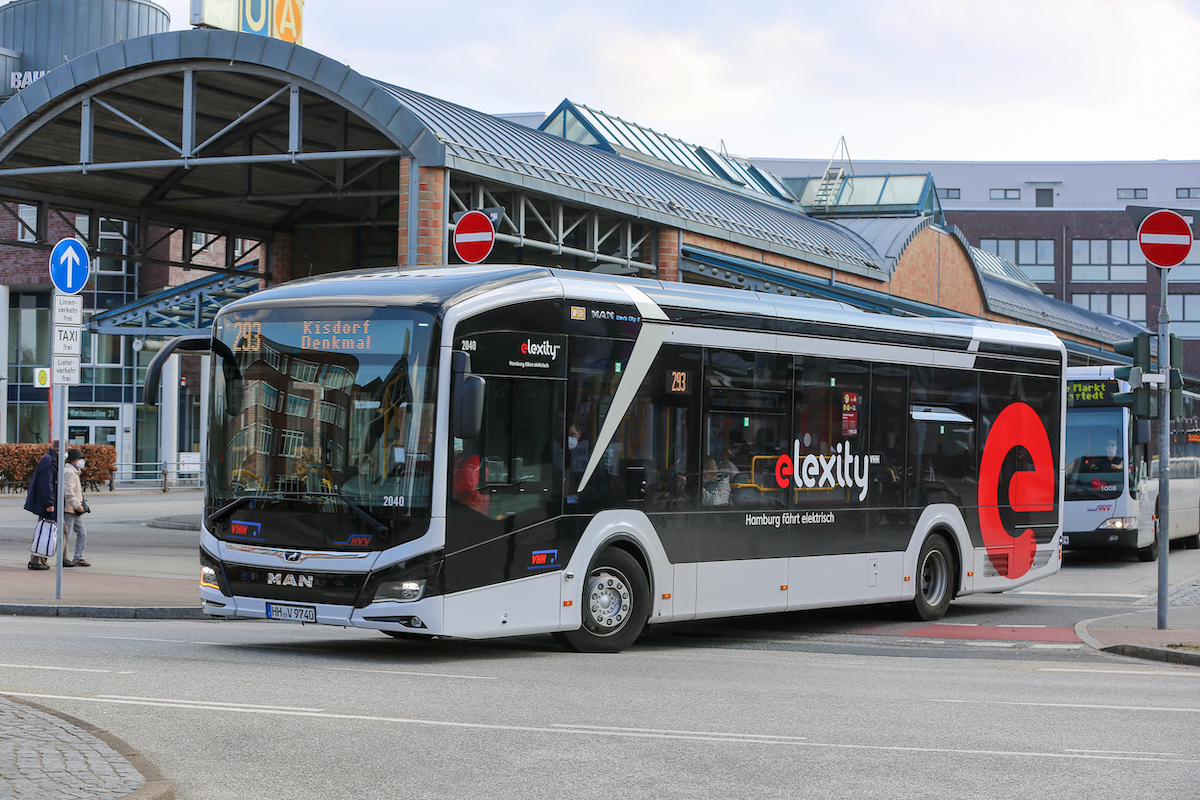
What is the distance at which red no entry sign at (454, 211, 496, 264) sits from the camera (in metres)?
15.6

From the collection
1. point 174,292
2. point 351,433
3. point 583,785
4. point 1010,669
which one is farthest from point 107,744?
point 174,292

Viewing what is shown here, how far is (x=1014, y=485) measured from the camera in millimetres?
16031

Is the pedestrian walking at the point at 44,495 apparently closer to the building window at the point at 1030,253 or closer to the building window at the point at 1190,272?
the building window at the point at 1030,253

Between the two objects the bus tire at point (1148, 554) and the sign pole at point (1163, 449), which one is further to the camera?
the bus tire at point (1148, 554)

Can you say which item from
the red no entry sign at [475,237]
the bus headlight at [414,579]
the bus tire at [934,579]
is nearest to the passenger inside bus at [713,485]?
the bus headlight at [414,579]

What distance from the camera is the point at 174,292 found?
123 ft

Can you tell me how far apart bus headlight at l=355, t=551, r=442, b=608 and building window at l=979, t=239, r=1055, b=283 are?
67.7 meters

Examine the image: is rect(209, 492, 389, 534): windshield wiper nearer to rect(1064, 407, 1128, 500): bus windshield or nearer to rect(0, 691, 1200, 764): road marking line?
rect(0, 691, 1200, 764): road marking line

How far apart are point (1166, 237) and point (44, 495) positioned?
14.4 metres

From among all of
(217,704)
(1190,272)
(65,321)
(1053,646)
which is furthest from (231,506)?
(1190,272)

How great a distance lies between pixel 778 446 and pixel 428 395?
3.97m

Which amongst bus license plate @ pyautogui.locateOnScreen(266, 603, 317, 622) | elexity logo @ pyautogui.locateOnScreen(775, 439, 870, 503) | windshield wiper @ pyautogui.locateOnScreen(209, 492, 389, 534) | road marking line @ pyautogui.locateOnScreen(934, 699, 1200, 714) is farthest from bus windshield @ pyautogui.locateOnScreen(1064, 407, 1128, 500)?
bus license plate @ pyautogui.locateOnScreen(266, 603, 317, 622)

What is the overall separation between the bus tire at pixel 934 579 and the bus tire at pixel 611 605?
13.9 ft

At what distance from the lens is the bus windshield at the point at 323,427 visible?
33.8 feet
